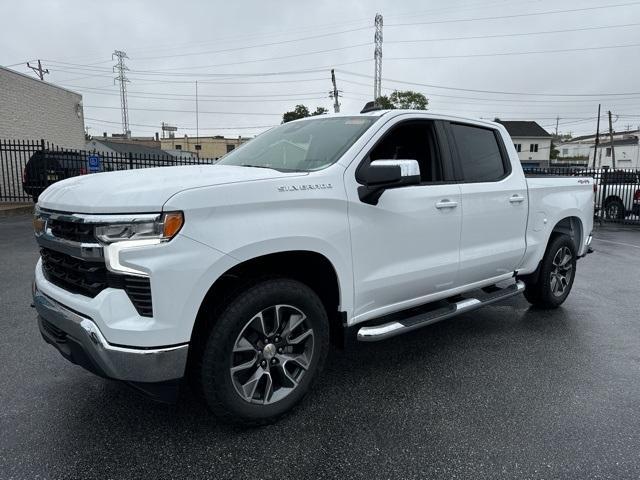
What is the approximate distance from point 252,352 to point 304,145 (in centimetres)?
159

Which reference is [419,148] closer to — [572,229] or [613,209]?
[572,229]

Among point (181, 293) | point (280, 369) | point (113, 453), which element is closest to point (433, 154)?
point (280, 369)

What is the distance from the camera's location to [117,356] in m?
2.25

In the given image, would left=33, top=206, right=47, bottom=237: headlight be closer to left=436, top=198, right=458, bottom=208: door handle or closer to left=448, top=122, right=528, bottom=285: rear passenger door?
left=436, top=198, right=458, bottom=208: door handle

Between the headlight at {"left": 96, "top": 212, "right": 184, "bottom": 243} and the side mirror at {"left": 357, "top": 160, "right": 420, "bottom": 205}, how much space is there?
3.93 ft

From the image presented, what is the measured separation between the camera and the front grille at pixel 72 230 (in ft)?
7.68

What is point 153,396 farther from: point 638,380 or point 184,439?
point 638,380

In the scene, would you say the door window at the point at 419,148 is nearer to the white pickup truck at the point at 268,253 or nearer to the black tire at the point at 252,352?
the white pickup truck at the point at 268,253

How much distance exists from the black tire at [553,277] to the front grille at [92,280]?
13.4 feet

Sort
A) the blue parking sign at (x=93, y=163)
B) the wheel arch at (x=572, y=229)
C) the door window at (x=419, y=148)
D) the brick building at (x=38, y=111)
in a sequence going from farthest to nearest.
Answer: the brick building at (x=38, y=111), the blue parking sign at (x=93, y=163), the wheel arch at (x=572, y=229), the door window at (x=419, y=148)

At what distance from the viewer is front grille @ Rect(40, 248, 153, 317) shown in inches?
88.7

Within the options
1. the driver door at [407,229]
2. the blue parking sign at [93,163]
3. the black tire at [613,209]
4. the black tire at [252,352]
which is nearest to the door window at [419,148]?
the driver door at [407,229]

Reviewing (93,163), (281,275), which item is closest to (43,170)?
(93,163)

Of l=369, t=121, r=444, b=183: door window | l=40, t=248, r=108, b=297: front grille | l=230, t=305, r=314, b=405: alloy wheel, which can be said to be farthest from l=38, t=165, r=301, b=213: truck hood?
l=369, t=121, r=444, b=183: door window
